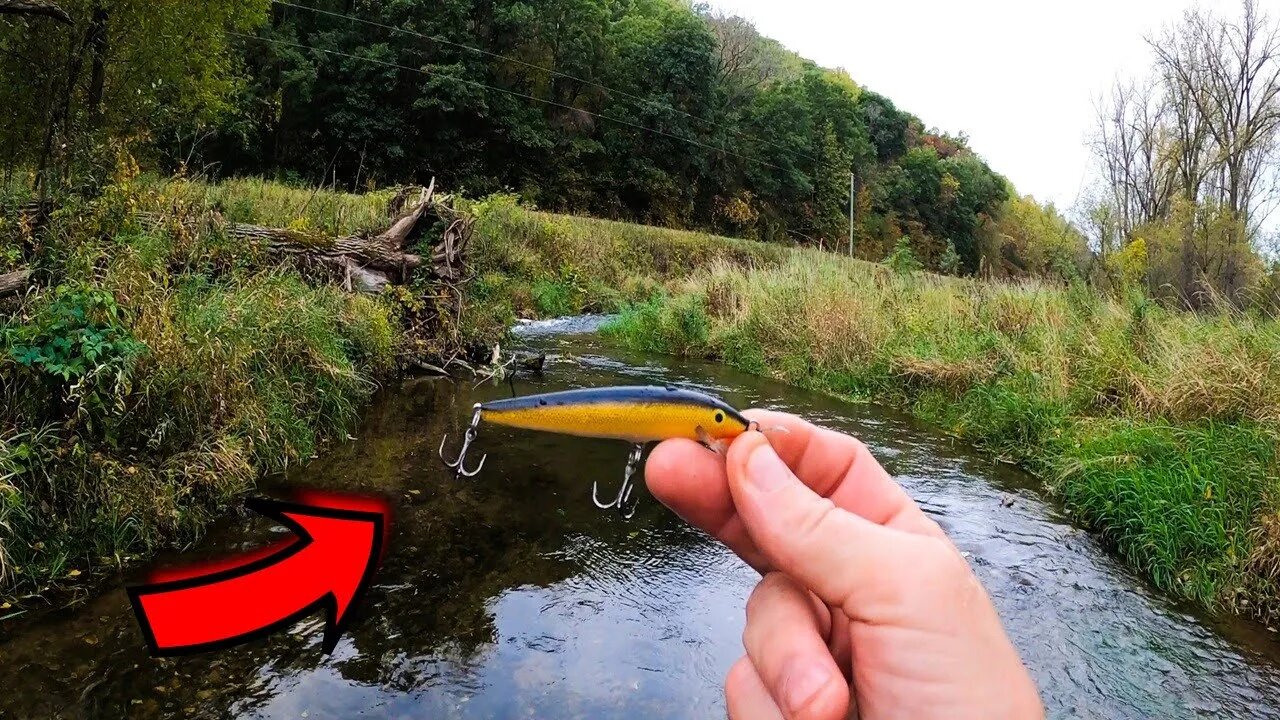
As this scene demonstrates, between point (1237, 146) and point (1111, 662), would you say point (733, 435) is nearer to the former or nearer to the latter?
point (1111, 662)

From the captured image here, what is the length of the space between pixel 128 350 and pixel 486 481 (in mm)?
2790

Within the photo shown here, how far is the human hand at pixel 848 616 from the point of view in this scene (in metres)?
1.13

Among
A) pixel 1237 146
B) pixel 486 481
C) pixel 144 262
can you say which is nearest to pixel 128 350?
pixel 144 262

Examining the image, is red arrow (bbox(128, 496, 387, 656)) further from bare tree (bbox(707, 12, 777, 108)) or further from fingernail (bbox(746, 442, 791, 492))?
bare tree (bbox(707, 12, 777, 108))

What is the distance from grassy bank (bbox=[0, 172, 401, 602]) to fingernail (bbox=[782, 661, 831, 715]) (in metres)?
4.16

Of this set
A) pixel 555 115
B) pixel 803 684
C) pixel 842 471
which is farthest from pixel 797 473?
pixel 555 115

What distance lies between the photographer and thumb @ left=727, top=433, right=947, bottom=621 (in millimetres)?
1144

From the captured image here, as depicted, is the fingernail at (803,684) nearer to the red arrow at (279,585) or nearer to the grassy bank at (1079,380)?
the red arrow at (279,585)

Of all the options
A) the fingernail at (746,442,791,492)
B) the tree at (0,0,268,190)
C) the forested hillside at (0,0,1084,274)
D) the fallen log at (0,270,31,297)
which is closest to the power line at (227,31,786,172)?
the forested hillside at (0,0,1084,274)

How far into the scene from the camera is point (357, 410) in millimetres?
7566

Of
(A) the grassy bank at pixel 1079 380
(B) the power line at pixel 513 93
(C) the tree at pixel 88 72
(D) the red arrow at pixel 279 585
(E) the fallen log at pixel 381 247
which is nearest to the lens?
(D) the red arrow at pixel 279 585

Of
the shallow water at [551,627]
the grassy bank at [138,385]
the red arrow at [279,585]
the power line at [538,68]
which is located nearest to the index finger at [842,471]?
the red arrow at [279,585]

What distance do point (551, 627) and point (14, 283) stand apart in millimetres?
4065

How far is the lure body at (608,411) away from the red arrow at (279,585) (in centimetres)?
109
